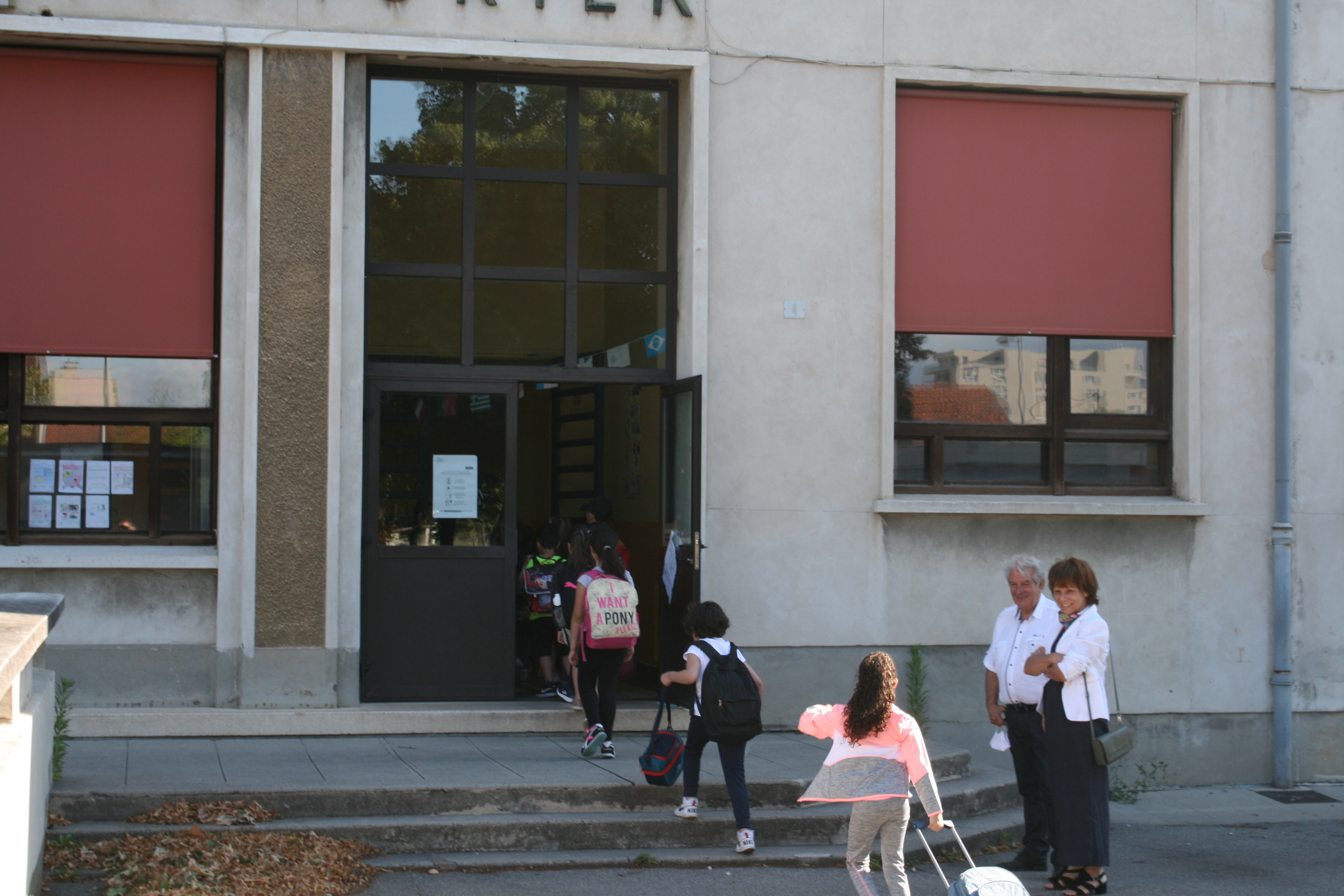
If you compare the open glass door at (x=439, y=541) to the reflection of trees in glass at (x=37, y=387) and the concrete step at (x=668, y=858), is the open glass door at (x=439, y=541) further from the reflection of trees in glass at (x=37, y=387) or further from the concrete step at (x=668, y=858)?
the concrete step at (x=668, y=858)

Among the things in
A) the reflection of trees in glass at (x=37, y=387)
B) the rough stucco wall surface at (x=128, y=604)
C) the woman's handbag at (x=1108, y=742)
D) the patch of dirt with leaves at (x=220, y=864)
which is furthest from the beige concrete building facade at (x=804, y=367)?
the woman's handbag at (x=1108, y=742)

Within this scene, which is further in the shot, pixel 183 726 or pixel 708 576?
pixel 708 576

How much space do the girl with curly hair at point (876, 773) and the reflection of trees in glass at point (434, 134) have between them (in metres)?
5.86

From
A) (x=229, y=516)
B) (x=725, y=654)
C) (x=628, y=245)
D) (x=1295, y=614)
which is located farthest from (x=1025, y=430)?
(x=229, y=516)

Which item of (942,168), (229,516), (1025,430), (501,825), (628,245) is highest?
(942,168)

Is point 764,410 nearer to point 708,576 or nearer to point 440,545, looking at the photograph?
point 708,576

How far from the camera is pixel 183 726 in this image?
8523mm

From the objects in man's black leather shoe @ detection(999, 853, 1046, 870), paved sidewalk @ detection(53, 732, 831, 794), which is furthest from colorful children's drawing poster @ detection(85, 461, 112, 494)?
man's black leather shoe @ detection(999, 853, 1046, 870)

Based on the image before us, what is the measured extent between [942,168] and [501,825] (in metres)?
6.20

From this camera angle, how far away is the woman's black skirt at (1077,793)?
21.1 feet

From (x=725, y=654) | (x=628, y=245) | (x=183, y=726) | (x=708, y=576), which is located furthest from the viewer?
(x=628, y=245)

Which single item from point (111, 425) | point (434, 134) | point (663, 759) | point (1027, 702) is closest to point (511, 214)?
point (434, 134)

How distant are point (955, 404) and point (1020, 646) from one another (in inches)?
137

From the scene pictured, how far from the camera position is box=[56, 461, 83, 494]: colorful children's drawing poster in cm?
889
